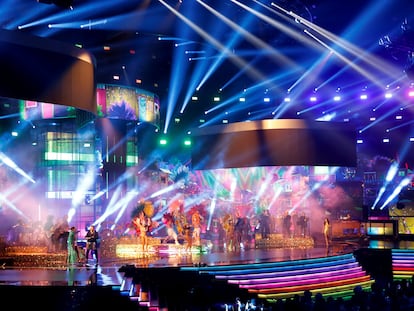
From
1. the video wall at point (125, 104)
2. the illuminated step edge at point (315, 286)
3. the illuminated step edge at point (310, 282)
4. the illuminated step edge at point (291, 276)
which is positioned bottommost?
the illuminated step edge at point (315, 286)

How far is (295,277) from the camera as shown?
16.9 m

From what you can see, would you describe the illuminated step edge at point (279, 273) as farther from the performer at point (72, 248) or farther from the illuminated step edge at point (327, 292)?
the performer at point (72, 248)

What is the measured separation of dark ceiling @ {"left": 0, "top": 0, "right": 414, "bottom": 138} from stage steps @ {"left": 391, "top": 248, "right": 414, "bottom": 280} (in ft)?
23.7

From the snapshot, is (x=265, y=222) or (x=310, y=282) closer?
(x=310, y=282)

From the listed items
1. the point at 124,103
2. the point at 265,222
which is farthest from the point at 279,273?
the point at 124,103

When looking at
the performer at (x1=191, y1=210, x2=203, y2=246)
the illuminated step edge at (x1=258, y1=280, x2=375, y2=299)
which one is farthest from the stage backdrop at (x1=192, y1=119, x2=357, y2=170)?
the illuminated step edge at (x1=258, y1=280, x2=375, y2=299)

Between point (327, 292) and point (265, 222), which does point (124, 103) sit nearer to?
point (265, 222)

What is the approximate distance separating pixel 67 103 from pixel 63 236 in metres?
5.25

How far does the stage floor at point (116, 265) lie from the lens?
512 inches

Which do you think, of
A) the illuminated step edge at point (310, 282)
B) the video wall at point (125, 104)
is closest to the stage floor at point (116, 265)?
the illuminated step edge at point (310, 282)

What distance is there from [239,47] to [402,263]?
13603mm

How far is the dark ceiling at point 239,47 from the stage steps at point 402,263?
721 centimetres

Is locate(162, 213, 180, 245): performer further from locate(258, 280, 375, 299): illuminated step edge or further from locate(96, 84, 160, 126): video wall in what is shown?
locate(258, 280, 375, 299): illuminated step edge

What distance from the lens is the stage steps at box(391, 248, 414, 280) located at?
2123 cm
